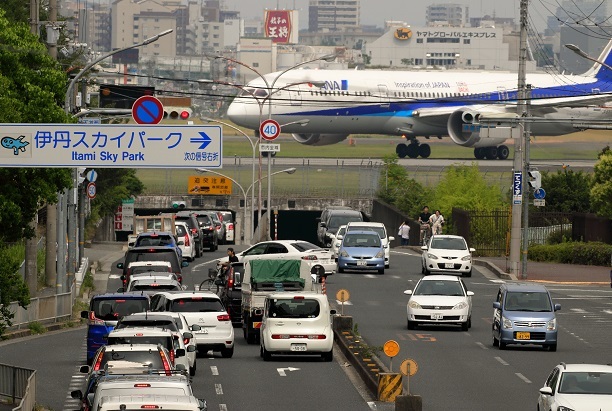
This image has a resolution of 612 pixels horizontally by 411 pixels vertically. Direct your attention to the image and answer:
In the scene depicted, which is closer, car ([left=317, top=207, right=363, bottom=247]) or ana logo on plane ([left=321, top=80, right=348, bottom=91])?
car ([left=317, top=207, right=363, bottom=247])

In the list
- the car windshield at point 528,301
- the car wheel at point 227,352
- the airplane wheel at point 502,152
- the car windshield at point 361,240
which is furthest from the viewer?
the airplane wheel at point 502,152

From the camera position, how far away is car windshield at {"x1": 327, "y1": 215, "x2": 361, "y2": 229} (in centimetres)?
5850

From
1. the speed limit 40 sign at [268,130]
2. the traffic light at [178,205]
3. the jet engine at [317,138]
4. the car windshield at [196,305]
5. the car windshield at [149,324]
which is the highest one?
the speed limit 40 sign at [268,130]

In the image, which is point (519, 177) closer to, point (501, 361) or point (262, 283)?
point (262, 283)

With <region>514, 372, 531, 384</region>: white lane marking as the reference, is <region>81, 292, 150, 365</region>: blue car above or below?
above

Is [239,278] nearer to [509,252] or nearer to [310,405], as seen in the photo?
[310,405]

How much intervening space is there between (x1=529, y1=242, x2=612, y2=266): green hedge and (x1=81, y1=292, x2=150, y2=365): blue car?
99.1ft

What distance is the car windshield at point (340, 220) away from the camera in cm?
5850

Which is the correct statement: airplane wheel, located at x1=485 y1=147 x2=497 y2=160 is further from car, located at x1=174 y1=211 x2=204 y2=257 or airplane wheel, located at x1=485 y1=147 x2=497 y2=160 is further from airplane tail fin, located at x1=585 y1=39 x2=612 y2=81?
car, located at x1=174 y1=211 x2=204 y2=257

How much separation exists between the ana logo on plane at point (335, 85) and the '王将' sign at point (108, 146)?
71.3m

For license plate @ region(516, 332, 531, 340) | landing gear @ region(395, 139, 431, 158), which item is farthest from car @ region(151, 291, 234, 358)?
landing gear @ region(395, 139, 431, 158)

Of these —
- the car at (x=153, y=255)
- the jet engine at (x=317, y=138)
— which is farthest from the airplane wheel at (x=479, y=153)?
the car at (x=153, y=255)

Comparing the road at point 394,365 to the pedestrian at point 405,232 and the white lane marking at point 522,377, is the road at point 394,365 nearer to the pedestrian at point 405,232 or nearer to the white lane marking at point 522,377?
the white lane marking at point 522,377

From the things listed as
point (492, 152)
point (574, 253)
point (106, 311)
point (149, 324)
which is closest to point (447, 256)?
point (574, 253)
